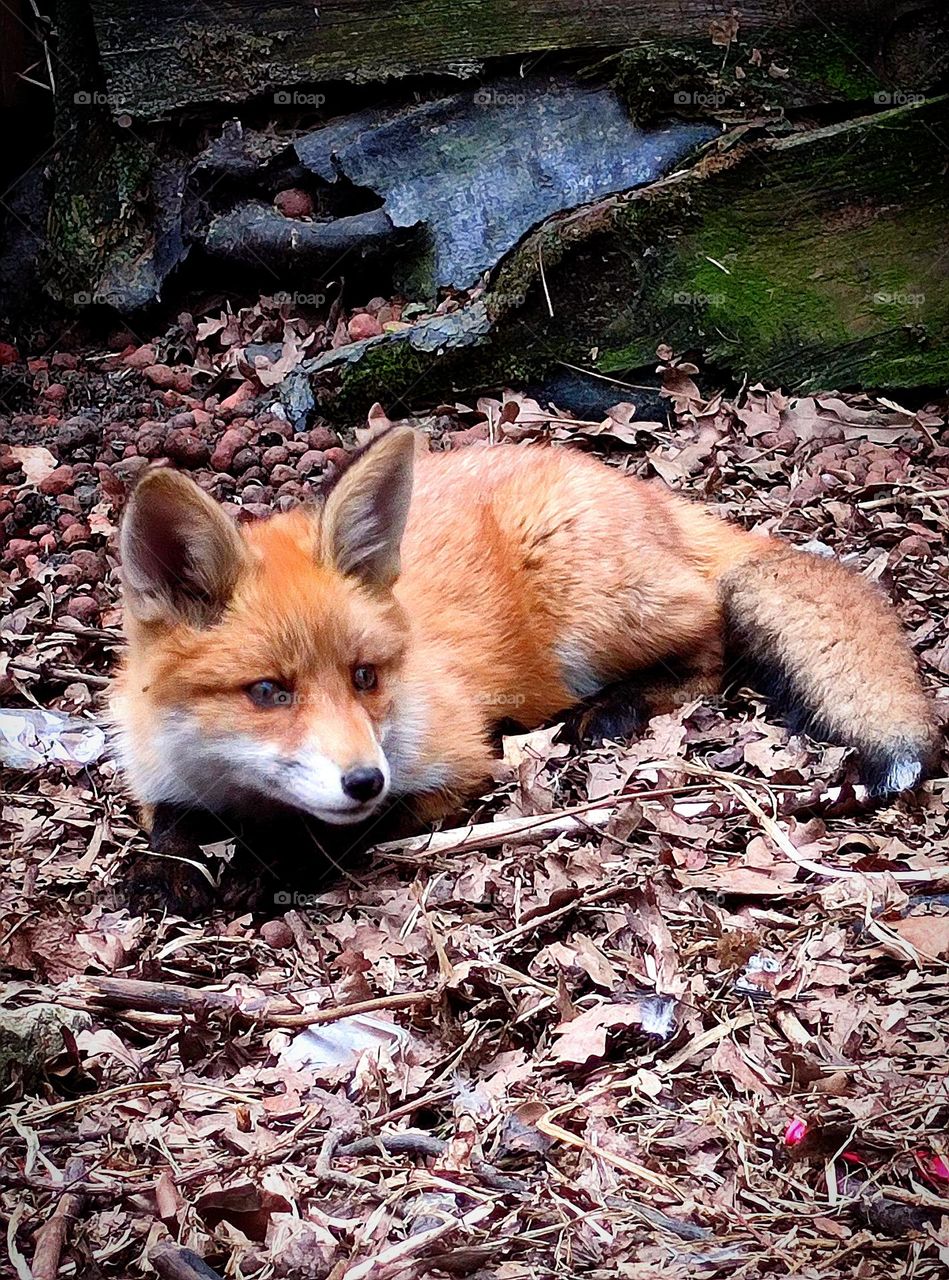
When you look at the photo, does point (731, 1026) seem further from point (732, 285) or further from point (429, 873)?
point (732, 285)

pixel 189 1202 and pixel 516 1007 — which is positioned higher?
pixel 189 1202

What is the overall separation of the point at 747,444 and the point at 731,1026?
3.50 meters

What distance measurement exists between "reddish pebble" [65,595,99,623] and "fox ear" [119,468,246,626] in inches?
61.5

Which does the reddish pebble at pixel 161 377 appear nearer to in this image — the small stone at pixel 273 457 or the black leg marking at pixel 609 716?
the small stone at pixel 273 457

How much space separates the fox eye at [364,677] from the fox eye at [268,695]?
24 centimetres

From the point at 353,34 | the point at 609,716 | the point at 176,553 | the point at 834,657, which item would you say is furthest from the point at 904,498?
the point at 353,34

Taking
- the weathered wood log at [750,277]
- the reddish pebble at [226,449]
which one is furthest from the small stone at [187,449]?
the weathered wood log at [750,277]

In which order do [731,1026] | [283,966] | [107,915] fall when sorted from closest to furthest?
[731,1026] < [283,966] < [107,915]

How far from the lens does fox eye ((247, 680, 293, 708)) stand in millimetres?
3426

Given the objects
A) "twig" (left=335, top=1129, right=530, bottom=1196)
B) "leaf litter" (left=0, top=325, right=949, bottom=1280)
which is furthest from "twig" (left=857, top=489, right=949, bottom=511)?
"twig" (left=335, top=1129, right=530, bottom=1196)

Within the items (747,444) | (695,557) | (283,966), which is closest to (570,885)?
(283,966)

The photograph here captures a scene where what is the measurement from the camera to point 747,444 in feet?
19.0

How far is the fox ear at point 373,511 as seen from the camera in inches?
142

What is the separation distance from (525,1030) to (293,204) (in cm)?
469
